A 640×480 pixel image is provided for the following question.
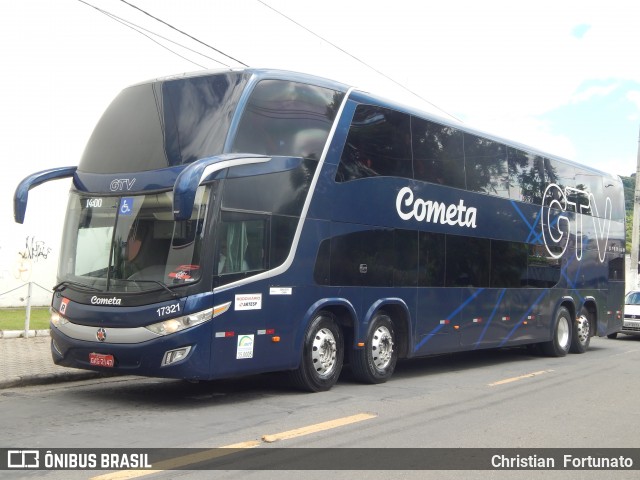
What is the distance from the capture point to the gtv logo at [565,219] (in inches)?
650

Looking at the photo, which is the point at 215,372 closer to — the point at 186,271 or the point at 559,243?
the point at 186,271

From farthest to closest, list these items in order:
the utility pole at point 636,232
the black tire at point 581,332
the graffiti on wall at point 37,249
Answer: the utility pole at point 636,232
the graffiti on wall at point 37,249
the black tire at point 581,332

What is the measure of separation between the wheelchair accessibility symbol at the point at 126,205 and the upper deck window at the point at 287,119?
4.69 feet

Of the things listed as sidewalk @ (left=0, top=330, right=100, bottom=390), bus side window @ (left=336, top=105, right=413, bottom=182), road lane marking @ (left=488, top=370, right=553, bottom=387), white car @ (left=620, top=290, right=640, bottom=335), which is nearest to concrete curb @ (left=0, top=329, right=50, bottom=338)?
sidewalk @ (left=0, top=330, right=100, bottom=390)

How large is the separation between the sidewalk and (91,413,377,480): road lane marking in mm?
4630

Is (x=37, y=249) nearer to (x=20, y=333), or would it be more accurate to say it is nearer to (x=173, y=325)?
(x=20, y=333)

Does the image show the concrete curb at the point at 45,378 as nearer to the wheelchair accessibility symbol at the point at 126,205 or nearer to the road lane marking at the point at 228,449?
the wheelchair accessibility symbol at the point at 126,205

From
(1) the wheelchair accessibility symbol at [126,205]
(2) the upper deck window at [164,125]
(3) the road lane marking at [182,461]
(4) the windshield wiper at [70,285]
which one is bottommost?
(3) the road lane marking at [182,461]

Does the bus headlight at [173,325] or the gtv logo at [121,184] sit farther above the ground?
the gtv logo at [121,184]

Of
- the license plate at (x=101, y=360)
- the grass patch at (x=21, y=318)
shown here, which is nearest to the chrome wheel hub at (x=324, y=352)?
the license plate at (x=101, y=360)

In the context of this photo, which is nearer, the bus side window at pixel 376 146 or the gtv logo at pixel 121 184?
the gtv logo at pixel 121 184

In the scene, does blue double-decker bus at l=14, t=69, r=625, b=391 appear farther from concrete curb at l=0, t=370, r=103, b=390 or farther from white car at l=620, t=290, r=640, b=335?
white car at l=620, t=290, r=640, b=335

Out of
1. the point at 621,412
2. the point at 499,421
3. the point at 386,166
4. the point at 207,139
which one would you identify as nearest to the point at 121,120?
the point at 207,139

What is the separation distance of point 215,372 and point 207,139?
9.15 ft
